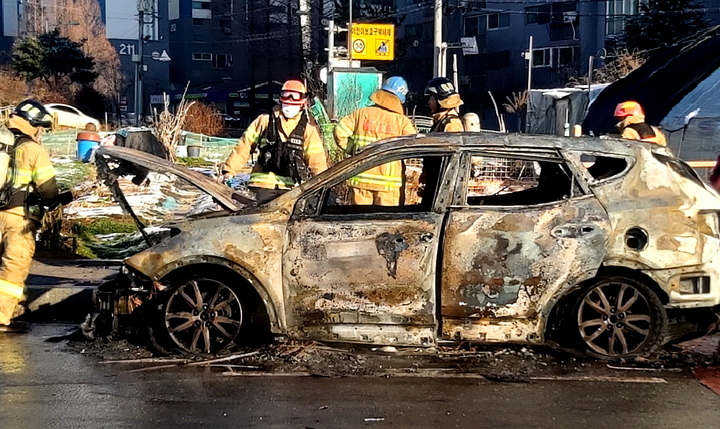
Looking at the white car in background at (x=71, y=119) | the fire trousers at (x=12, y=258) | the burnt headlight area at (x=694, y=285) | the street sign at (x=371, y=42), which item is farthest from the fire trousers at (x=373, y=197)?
the white car in background at (x=71, y=119)

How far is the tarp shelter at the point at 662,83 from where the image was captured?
1916 cm

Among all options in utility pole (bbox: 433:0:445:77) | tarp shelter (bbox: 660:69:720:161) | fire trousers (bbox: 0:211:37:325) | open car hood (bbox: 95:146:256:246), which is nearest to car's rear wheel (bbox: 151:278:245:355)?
open car hood (bbox: 95:146:256:246)

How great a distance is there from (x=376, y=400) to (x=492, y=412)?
2.27ft

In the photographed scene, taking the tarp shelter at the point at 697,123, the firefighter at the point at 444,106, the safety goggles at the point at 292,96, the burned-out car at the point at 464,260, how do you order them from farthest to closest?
the tarp shelter at the point at 697,123
the firefighter at the point at 444,106
the safety goggles at the point at 292,96
the burned-out car at the point at 464,260

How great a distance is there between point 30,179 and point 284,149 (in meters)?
2.12

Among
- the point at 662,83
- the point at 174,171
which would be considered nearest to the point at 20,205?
the point at 174,171

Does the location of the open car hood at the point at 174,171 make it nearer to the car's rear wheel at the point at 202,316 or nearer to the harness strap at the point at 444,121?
the car's rear wheel at the point at 202,316

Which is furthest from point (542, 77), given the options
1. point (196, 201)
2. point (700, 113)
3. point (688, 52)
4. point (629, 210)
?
point (629, 210)

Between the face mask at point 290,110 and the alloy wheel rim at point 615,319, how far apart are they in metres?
3.04

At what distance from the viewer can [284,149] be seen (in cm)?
774

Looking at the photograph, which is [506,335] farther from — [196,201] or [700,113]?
[700,113]

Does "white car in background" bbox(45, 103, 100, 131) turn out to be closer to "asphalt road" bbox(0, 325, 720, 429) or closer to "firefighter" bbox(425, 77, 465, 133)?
"firefighter" bbox(425, 77, 465, 133)

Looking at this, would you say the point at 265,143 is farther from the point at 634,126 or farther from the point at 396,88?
the point at 634,126

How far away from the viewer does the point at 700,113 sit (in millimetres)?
17984
